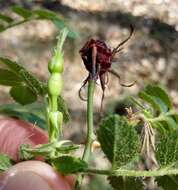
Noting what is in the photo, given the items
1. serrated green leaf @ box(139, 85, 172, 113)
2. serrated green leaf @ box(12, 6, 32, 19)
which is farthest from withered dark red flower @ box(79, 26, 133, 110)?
serrated green leaf @ box(12, 6, 32, 19)

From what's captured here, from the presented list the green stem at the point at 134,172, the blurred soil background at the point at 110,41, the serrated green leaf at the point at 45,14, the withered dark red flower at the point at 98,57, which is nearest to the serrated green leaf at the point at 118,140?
the green stem at the point at 134,172

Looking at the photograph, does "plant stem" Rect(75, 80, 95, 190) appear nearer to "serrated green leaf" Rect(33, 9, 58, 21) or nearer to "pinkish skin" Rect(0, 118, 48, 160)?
"pinkish skin" Rect(0, 118, 48, 160)

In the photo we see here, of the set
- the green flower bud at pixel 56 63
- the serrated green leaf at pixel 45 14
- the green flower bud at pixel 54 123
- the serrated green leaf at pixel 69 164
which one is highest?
the serrated green leaf at pixel 45 14

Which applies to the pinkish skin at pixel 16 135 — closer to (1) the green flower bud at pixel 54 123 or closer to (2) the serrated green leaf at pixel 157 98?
(2) the serrated green leaf at pixel 157 98

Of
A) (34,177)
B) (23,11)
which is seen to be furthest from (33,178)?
(23,11)

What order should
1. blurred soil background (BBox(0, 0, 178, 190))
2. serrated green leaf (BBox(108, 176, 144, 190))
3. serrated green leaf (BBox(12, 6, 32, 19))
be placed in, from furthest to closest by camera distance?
blurred soil background (BBox(0, 0, 178, 190)), serrated green leaf (BBox(12, 6, 32, 19)), serrated green leaf (BBox(108, 176, 144, 190))

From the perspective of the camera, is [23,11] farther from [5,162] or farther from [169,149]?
[169,149]
